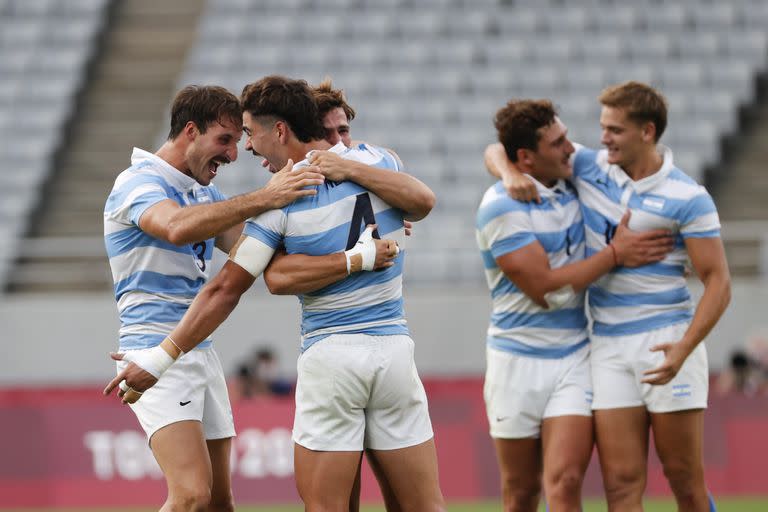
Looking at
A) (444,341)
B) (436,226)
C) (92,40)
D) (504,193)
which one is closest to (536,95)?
(436,226)

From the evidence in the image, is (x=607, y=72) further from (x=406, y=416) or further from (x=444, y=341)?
(x=406, y=416)

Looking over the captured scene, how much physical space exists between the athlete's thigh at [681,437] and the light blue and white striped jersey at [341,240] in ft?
4.85

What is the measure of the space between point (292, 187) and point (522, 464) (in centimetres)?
207

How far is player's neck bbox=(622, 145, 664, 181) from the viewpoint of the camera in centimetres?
630

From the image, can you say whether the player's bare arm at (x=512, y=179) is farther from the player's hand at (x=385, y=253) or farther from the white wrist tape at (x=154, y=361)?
the white wrist tape at (x=154, y=361)

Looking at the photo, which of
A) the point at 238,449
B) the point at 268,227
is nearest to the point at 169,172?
the point at 268,227

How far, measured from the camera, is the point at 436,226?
15.0 meters

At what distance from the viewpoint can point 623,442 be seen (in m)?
6.18

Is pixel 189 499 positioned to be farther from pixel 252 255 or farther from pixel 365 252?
pixel 365 252

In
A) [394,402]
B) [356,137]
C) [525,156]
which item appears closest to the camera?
[394,402]

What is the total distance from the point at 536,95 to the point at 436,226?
8.58ft

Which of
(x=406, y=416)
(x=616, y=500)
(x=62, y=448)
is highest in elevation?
(x=406, y=416)

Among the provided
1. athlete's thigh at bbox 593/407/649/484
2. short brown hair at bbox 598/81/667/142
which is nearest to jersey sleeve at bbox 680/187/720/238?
short brown hair at bbox 598/81/667/142

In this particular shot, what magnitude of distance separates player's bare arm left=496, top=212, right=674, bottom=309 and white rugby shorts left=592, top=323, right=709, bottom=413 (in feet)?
1.15
